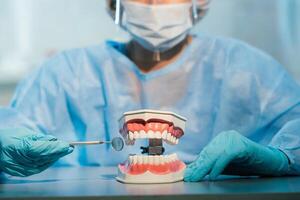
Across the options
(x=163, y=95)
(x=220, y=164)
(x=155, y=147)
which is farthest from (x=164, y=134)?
(x=163, y=95)

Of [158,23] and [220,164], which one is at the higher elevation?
[158,23]

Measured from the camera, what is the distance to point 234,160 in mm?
1310

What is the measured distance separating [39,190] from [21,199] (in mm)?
108

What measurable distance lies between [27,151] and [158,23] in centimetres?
68

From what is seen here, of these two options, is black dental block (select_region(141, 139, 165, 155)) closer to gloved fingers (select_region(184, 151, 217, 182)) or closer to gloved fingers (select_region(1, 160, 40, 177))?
gloved fingers (select_region(184, 151, 217, 182))

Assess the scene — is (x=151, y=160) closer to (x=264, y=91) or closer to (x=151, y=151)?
(x=151, y=151)

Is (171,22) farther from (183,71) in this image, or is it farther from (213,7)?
(213,7)

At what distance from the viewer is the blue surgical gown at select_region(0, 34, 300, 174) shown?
5.94ft

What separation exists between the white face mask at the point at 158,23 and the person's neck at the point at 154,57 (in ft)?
0.23

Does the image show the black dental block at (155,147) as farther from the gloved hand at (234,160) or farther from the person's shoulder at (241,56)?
the person's shoulder at (241,56)

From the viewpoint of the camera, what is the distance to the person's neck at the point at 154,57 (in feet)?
6.36

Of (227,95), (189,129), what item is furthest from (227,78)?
(189,129)

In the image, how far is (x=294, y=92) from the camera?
5.82 feet

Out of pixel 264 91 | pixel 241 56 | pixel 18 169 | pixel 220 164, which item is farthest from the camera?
pixel 241 56
